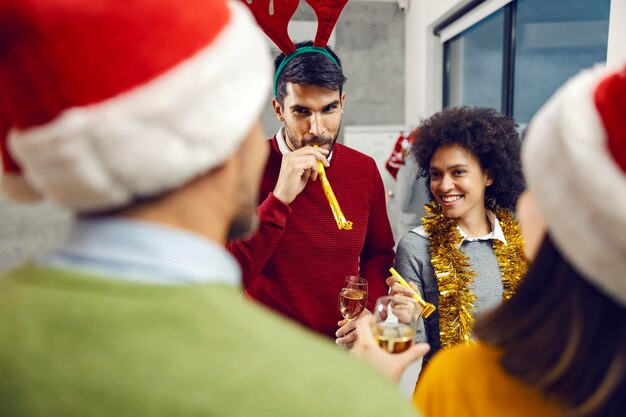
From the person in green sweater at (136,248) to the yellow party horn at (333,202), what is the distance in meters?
0.96

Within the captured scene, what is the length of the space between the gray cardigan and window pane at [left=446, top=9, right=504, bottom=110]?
2960 mm

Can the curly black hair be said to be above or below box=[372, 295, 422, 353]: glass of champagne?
above

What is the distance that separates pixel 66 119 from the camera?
1.48ft

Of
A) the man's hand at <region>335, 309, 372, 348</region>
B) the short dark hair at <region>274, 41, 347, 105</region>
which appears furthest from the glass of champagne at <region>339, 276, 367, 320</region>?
the short dark hair at <region>274, 41, 347, 105</region>

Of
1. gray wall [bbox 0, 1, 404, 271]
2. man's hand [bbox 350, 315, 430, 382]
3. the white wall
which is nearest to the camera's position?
man's hand [bbox 350, 315, 430, 382]

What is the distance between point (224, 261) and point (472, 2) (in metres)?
4.15

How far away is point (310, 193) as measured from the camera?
1561mm

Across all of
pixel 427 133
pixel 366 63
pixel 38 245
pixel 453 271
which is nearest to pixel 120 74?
pixel 453 271

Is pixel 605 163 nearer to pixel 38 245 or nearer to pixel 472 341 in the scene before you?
pixel 472 341

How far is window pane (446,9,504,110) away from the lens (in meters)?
4.10

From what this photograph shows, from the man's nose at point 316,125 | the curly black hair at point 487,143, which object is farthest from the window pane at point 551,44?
the man's nose at point 316,125

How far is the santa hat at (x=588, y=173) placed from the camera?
510 mm

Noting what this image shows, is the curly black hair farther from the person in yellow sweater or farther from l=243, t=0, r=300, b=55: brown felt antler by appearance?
the person in yellow sweater

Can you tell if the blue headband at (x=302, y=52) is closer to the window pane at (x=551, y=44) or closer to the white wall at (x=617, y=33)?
the white wall at (x=617, y=33)
